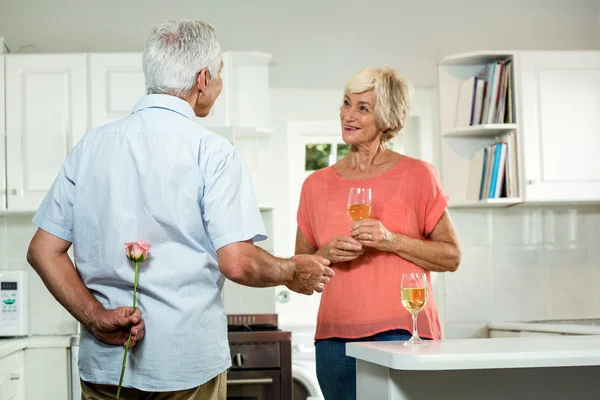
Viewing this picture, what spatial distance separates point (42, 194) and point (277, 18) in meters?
1.55

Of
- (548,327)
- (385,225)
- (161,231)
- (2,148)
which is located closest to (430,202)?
(385,225)

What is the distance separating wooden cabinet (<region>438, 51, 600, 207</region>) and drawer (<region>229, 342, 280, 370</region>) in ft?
4.23

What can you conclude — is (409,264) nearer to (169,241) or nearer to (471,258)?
(169,241)

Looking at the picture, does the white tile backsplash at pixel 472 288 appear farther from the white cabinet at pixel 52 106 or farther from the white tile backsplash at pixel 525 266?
the white cabinet at pixel 52 106

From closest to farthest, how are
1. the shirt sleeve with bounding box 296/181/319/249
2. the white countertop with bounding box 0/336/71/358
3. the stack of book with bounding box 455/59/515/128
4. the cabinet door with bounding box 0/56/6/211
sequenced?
1. the shirt sleeve with bounding box 296/181/319/249
2. the white countertop with bounding box 0/336/71/358
3. the cabinet door with bounding box 0/56/6/211
4. the stack of book with bounding box 455/59/515/128

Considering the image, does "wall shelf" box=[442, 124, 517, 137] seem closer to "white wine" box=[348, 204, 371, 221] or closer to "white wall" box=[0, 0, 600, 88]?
"white wall" box=[0, 0, 600, 88]

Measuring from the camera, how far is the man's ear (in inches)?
76.2

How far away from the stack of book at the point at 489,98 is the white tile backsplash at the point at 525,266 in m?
0.50

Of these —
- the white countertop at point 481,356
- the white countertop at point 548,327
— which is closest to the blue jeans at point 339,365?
the white countertop at point 481,356

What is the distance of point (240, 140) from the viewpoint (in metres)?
4.44

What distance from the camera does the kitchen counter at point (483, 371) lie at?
1.72m

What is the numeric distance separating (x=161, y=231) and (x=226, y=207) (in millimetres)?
147

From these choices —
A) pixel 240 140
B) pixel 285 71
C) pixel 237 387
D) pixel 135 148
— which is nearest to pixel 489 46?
pixel 285 71

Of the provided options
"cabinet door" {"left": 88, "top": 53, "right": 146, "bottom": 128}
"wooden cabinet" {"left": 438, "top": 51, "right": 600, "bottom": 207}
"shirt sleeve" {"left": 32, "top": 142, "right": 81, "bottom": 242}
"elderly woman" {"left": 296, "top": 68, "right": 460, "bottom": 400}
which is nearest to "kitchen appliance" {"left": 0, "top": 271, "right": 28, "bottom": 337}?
"cabinet door" {"left": 88, "top": 53, "right": 146, "bottom": 128}
